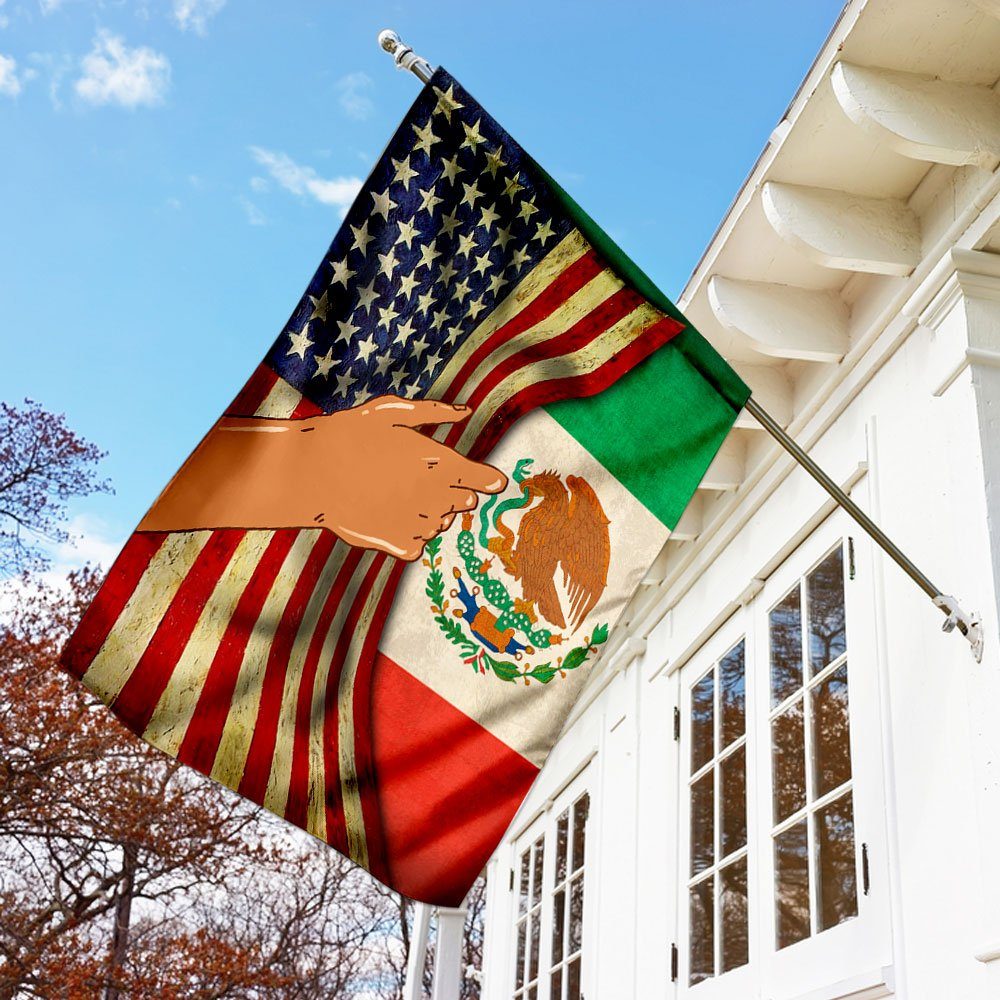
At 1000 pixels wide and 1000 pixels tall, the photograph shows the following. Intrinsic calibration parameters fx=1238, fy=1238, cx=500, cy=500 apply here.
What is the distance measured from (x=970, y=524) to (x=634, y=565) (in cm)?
79

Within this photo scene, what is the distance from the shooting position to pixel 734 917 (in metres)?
4.05

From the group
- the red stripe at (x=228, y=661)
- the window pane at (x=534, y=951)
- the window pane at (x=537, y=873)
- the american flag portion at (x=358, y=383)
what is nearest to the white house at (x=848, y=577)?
the american flag portion at (x=358, y=383)

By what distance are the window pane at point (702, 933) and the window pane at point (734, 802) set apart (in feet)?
0.62

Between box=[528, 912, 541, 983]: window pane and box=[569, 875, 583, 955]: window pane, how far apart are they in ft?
2.31

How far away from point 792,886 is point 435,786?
1184 millimetres

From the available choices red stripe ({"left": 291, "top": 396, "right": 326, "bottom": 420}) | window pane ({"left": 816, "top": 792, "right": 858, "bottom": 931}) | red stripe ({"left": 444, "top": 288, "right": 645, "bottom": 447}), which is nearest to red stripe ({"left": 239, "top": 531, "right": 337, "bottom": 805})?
red stripe ({"left": 291, "top": 396, "right": 326, "bottom": 420})

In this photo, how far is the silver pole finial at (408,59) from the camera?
2967 mm

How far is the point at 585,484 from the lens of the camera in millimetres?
3137

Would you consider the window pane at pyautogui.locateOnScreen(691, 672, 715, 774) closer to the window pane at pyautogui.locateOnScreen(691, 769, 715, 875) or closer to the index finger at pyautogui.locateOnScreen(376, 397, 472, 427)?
the window pane at pyautogui.locateOnScreen(691, 769, 715, 875)

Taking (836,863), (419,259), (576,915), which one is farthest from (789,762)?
(576,915)

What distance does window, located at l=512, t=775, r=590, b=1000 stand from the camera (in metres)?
6.04

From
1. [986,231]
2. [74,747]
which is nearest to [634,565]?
[986,231]

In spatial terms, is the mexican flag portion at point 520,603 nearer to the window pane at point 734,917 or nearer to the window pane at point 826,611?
the window pane at point 826,611

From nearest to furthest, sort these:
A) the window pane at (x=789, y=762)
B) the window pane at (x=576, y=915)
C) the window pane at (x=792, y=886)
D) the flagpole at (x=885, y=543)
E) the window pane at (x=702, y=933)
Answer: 1. the flagpole at (x=885, y=543)
2. the window pane at (x=792, y=886)
3. the window pane at (x=789, y=762)
4. the window pane at (x=702, y=933)
5. the window pane at (x=576, y=915)
